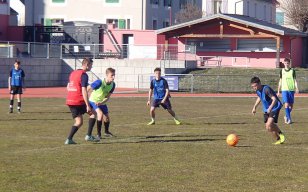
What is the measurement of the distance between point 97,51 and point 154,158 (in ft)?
133

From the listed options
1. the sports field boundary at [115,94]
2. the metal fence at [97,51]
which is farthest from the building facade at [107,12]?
the sports field boundary at [115,94]

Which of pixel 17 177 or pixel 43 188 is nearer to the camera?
pixel 43 188

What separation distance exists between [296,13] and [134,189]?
6897cm

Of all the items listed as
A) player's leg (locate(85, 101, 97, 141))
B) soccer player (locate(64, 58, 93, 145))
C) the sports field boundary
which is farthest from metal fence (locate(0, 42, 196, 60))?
soccer player (locate(64, 58, 93, 145))

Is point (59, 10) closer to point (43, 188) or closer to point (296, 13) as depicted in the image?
point (296, 13)

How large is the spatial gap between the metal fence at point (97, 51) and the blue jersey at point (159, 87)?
1098 inches

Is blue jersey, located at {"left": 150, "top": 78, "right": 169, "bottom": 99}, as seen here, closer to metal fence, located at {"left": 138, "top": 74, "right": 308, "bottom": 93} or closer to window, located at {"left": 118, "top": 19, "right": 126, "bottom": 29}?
metal fence, located at {"left": 138, "top": 74, "right": 308, "bottom": 93}

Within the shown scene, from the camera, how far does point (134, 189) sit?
11.7 m

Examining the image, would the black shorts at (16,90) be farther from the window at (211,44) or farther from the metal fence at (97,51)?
the window at (211,44)

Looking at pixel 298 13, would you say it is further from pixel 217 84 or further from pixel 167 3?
pixel 217 84

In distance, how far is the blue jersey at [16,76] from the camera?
2872cm

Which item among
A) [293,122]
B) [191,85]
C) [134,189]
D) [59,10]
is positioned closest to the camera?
[134,189]

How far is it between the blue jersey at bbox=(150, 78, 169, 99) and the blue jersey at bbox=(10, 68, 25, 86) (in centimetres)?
705

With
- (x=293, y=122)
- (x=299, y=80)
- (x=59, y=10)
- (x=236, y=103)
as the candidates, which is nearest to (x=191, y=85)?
(x=299, y=80)
